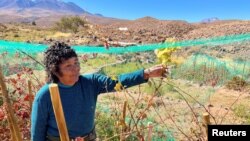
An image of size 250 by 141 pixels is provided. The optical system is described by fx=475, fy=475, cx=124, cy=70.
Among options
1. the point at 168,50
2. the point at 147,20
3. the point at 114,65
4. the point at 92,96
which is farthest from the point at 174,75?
the point at 147,20

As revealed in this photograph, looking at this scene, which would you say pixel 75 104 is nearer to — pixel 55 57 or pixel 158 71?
pixel 55 57

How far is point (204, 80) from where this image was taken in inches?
459

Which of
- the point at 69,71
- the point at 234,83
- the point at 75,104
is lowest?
the point at 234,83

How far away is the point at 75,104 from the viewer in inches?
110

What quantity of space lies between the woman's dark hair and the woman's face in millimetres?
21

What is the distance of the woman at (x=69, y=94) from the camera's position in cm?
270

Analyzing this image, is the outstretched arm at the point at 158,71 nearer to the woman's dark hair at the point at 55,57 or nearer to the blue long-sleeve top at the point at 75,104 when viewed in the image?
the blue long-sleeve top at the point at 75,104

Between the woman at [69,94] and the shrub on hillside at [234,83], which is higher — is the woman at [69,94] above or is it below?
above

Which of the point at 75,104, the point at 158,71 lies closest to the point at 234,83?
the point at 75,104

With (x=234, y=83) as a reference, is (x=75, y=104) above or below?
above

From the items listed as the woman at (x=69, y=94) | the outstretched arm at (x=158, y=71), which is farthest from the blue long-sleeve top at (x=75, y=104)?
the outstretched arm at (x=158, y=71)

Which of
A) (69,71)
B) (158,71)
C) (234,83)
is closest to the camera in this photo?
(158,71)

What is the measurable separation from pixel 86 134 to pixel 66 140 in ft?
3.42

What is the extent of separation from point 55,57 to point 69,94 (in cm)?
23
